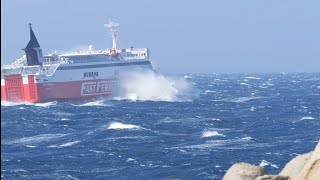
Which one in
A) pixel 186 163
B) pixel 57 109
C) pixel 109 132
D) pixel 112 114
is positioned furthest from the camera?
pixel 57 109

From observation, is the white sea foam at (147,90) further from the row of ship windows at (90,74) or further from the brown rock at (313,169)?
the brown rock at (313,169)

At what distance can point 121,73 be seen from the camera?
445 feet

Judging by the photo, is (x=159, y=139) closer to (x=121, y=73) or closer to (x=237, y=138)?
(x=237, y=138)

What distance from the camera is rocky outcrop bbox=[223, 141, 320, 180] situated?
15.4 meters

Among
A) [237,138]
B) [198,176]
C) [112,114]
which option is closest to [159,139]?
[237,138]

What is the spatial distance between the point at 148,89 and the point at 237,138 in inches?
2994

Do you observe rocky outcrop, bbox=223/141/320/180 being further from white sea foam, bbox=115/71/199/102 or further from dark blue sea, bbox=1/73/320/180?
white sea foam, bbox=115/71/199/102

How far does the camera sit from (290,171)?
20438mm

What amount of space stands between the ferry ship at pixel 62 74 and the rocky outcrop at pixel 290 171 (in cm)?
10442

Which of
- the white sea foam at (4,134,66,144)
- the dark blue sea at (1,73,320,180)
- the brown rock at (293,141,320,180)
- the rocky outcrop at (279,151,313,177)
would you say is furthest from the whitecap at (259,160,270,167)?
the brown rock at (293,141,320,180)

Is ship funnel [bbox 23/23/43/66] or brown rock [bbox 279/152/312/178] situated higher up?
ship funnel [bbox 23/23/43/66]

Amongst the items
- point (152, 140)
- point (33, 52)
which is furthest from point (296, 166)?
point (33, 52)

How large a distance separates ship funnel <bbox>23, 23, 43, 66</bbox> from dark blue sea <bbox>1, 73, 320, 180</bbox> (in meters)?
26.8

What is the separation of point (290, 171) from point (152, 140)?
38473 millimetres
